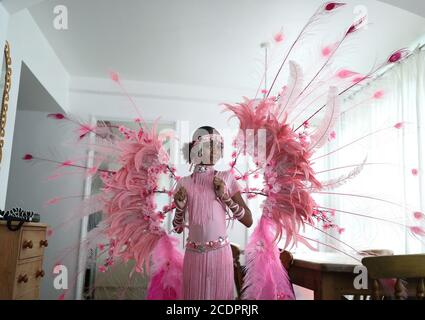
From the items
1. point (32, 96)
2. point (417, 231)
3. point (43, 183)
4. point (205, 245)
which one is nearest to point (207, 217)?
point (205, 245)

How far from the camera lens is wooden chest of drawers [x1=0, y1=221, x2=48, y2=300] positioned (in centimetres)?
207

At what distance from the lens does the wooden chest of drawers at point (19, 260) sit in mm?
2072

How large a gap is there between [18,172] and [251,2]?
3.12 meters

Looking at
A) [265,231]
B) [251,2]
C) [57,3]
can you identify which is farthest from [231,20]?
[265,231]

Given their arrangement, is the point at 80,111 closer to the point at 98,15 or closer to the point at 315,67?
the point at 98,15

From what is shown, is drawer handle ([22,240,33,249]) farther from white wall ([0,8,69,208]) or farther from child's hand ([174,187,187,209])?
child's hand ([174,187,187,209])

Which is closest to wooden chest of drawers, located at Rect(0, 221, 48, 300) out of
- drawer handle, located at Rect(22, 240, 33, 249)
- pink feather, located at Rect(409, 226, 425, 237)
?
drawer handle, located at Rect(22, 240, 33, 249)

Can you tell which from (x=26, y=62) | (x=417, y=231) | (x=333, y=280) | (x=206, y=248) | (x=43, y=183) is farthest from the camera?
(x=43, y=183)

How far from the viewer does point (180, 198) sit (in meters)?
1.57

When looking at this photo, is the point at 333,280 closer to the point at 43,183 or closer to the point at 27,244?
the point at 27,244

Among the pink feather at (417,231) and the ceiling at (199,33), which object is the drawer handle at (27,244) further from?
the pink feather at (417,231)

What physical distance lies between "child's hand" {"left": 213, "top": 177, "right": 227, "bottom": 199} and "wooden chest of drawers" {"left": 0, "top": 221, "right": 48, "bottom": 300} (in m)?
1.27

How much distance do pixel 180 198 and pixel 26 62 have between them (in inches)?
86.3

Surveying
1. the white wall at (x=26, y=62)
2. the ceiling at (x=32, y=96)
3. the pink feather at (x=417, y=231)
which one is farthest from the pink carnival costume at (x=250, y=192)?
the ceiling at (x=32, y=96)
